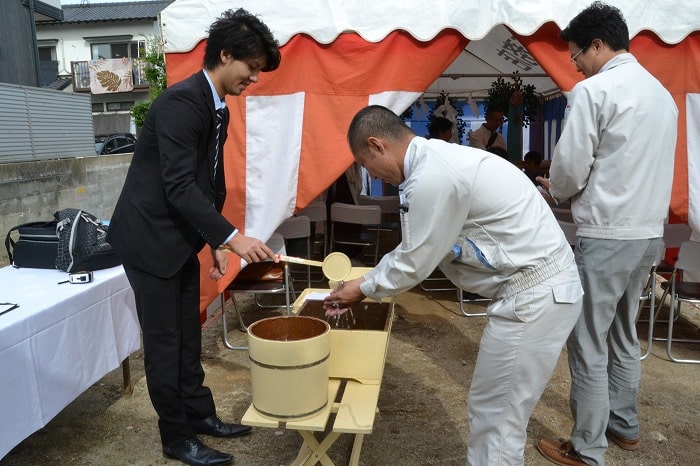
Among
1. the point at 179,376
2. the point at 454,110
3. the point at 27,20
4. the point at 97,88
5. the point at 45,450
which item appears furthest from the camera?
the point at 97,88

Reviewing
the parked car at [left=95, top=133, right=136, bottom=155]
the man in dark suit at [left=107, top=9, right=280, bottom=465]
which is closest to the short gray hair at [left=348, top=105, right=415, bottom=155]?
the man in dark suit at [left=107, top=9, right=280, bottom=465]

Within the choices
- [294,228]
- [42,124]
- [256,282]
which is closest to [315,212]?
[294,228]

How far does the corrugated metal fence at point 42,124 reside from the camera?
22.0 feet

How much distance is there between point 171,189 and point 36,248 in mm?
1182

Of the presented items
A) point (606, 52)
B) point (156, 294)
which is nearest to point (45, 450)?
point (156, 294)

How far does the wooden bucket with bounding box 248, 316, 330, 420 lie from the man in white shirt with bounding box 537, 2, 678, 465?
3.67 feet

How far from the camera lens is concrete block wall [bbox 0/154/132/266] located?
6082 mm

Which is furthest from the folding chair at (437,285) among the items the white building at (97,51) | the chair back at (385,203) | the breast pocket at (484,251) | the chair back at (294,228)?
the white building at (97,51)

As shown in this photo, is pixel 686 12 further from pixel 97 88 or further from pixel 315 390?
pixel 97 88

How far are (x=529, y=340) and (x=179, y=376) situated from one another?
1.47m

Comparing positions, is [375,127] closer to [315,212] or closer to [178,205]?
[178,205]

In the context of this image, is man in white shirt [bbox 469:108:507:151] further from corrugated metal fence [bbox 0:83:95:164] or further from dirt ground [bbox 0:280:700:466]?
corrugated metal fence [bbox 0:83:95:164]

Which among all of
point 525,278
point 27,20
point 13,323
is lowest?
point 13,323

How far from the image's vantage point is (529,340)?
1.60 metres
